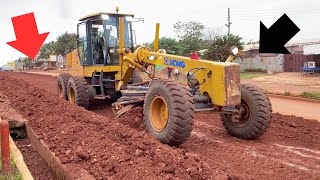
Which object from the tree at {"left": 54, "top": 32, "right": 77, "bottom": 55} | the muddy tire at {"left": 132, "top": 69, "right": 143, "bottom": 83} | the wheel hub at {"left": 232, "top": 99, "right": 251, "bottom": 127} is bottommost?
the wheel hub at {"left": 232, "top": 99, "right": 251, "bottom": 127}

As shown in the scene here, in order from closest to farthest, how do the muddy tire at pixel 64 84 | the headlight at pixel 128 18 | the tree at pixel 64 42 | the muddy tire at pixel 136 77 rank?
the muddy tire at pixel 136 77 < the headlight at pixel 128 18 < the muddy tire at pixel 64 84 < the tree at pixel 64 42

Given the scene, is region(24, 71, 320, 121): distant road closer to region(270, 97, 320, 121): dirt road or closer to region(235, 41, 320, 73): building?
region(270, 97, 320, 121): dirt road

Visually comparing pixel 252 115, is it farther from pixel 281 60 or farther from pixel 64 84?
pixel 281 60

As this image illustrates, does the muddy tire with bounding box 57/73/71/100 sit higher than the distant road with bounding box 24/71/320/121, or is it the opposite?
the muddy tire with bounding box 57/73/71/100

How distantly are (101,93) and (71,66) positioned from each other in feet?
7.35

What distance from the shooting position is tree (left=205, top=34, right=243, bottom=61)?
2988 centimetres

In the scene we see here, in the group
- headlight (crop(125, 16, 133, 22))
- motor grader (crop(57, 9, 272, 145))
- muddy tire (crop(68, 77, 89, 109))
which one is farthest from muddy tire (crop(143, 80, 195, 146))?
headlight (crop(125, 16, 133, 22))

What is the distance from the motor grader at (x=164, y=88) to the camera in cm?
624

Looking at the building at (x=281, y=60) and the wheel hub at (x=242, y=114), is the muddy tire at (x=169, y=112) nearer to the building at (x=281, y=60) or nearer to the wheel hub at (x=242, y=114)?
the wheel hub at (x=242, y=114)

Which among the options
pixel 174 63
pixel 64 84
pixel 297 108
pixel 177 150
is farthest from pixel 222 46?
pixel 177 150

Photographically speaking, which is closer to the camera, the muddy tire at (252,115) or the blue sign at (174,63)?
the muddy tire at (252,115)

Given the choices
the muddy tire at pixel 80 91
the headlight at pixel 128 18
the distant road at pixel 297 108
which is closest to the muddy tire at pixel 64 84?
the muddy tire at pixel 80 91

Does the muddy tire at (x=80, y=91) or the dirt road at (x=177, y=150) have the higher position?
the muddy tire at (x=80, y=91)

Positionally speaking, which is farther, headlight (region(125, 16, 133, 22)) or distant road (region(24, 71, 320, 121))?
distant road (region(24, 71, 320, 121))
